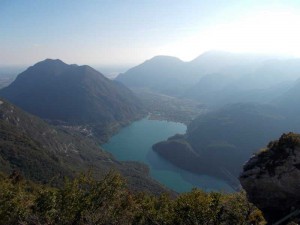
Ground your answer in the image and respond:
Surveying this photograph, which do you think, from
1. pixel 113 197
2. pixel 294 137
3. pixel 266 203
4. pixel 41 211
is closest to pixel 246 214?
pixel 266 203

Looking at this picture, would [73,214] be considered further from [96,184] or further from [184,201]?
[184,201]

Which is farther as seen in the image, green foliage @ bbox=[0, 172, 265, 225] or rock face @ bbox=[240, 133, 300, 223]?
green foliage @ bbox=[0, 172, 265, 225]

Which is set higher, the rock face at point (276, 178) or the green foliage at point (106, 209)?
the rock face at point (276, 178)

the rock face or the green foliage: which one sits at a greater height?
the rock face

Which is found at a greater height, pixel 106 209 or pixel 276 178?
pixel 276 178
